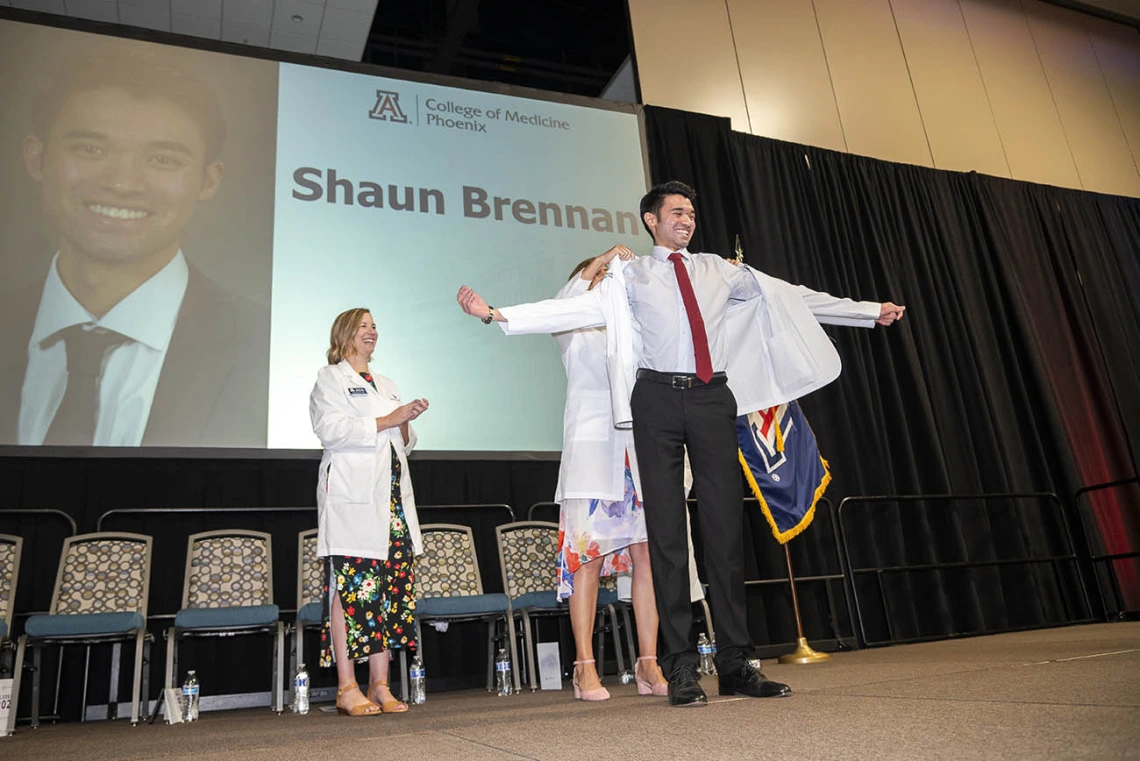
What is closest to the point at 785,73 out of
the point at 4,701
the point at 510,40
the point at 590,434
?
the point at 510,40

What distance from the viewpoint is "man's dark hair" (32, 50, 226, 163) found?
454cm

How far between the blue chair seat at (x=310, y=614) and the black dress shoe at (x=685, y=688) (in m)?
1.97

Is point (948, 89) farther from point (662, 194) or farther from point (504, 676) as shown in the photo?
point (504, 676)

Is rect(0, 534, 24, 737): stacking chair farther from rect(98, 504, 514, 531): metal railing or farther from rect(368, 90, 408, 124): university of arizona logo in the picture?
rect(368, 90, 408, 124): university of arizona logo

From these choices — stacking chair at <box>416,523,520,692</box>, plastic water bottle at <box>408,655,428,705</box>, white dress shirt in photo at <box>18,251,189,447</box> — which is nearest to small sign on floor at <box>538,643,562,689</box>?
stacking chair at <box>416,523,520,692</box>

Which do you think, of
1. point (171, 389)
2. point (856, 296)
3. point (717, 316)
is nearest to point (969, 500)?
point (856, 296)

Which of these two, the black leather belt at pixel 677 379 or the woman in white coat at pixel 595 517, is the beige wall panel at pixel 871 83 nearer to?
the woman in white coat at pixel 595 517

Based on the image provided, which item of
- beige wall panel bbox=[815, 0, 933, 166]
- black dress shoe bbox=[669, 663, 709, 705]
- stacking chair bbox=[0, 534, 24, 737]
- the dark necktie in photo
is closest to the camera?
black dress shoe bbox=[669, 663, 709, 705]

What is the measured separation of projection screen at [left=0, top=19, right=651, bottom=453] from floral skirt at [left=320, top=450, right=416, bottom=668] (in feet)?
5.11

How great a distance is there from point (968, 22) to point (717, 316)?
7189 millimetres

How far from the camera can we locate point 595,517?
A: 279 centimetres

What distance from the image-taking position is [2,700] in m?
3.05

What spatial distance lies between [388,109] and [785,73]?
3.56 m

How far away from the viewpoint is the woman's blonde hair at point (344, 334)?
3.18 m
